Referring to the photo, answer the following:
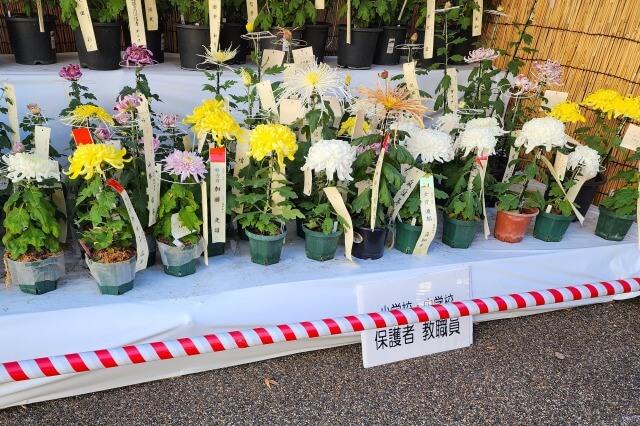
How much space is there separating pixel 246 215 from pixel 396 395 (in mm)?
762

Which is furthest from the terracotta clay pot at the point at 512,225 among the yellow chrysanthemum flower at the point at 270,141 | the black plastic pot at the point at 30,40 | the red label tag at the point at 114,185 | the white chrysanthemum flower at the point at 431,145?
the black plastic pot at the point at 30,40

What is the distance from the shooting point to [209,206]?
179cm

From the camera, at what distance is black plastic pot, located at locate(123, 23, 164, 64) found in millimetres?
2496

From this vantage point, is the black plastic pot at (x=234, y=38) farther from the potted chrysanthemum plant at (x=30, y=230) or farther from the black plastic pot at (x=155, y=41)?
the potted chrysanthemum plant at (x=30, y=230)

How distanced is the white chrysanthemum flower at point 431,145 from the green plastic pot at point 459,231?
0.26 metres

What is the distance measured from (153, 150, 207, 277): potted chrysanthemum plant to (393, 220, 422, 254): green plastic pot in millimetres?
726

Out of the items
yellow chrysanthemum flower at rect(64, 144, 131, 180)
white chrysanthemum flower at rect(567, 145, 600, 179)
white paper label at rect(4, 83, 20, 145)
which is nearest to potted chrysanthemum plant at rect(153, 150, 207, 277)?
yellow chrysanthemum flower at rect(64, 144, 131, 180)

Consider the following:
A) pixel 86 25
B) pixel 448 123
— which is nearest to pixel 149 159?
pixel 86 25

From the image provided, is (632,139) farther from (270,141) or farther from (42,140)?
(42,140)

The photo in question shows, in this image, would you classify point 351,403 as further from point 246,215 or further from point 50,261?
point 50,261

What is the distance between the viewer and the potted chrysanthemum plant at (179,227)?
1.62 m

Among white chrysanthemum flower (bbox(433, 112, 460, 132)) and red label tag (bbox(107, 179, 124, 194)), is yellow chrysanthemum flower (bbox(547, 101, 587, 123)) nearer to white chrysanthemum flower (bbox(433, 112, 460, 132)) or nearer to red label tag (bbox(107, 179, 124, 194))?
white chrysanthemum flower (bbox(433, 112, 460, 132))

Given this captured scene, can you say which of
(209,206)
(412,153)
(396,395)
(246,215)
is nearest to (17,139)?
(209,206)

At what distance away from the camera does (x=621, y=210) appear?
6.92ft
